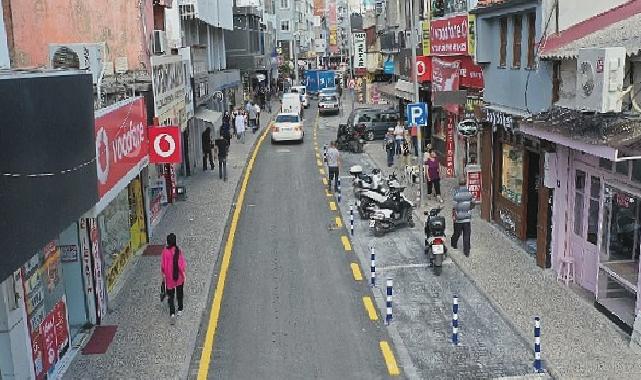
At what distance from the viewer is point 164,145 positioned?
1744cm

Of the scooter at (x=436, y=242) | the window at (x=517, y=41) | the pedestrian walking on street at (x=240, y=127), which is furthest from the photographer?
the pedestrian walking on street at (x=240, y=127)

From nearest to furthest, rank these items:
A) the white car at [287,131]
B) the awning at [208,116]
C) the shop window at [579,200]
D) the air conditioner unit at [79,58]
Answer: the shop window at [579,200]
the air conditioner unit at [79,58]
the awning at [208,116]
the white car at [287,131]

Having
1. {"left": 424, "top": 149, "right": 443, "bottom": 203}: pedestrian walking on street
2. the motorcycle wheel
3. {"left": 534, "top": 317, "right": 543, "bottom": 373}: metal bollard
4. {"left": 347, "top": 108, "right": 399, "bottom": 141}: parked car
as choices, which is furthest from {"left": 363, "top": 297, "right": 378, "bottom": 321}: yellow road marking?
{"left": 347, "top": 108, "right": 399, "bottom": 141}: parked car

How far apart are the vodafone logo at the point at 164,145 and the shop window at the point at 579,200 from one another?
9522 millimetres

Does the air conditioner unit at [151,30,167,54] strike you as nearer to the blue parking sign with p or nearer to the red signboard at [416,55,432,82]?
the blue parking sign with p

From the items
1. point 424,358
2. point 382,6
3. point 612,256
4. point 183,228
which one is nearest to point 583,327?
point 612,256

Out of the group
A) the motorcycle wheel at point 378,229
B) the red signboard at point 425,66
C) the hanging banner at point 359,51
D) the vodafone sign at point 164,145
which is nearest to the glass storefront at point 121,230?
the vodafone sign at point 164,145

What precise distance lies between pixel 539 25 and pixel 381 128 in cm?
2357

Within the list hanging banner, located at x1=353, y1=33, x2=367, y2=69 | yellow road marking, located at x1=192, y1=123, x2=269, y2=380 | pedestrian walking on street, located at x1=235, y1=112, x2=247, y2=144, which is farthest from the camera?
hanging banner, located at x1=353, y1=33, x2=367, y2=69

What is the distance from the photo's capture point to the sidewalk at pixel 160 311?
11.3m

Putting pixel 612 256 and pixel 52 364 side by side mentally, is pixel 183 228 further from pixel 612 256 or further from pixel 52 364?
pixel 612 256

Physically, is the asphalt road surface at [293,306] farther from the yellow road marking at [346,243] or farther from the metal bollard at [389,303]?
the metal bollard at [389,303]

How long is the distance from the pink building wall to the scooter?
10758 millimetres

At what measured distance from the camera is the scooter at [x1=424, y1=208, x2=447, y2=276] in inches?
618
